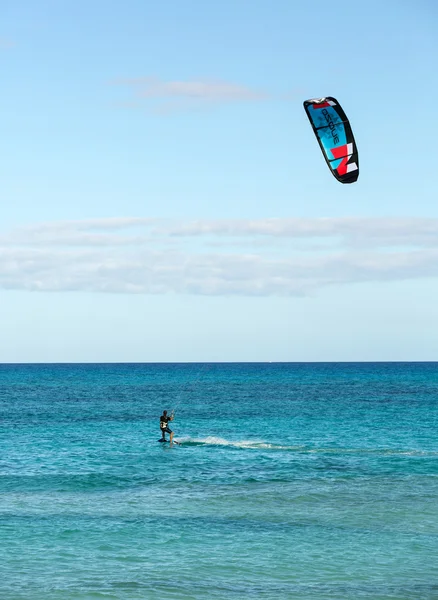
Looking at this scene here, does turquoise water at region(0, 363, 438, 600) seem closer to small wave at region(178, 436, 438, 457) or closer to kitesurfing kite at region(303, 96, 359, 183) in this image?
small wave at region(178, 436, 438, 457)

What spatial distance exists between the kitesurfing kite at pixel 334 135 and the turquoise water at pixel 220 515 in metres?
12.4

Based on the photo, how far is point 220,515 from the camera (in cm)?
2977

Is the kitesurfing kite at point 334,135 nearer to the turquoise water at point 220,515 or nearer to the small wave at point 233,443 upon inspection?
the turquoise water at point 220,515

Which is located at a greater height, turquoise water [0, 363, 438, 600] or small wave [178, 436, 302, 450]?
small wave [178, 436, 302, 450]

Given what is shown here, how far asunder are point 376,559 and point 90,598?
875 centimetres

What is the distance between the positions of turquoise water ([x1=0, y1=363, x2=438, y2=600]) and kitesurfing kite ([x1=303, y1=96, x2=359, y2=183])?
12.4m

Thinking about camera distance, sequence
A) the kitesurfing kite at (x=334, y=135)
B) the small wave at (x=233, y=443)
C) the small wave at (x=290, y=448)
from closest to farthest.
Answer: the kitesurfing kite at (x=334, y=135)
the small wave at (x=290, y=448)
the small wave at (x=233, y=443)

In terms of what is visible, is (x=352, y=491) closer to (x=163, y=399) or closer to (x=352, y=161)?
(x=352, y=161)

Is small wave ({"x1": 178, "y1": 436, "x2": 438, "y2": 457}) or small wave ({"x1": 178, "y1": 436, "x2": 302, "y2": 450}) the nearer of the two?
small wave ({"x1": 178, "y1": 436, "x2": 438, "y2": 457})

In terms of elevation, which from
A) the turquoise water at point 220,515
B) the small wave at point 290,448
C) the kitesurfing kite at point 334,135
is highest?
the kitesurfing kite at point 334,135

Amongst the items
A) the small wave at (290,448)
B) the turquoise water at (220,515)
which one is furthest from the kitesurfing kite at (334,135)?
the small wave at (290,448)

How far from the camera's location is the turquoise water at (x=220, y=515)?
22281mm

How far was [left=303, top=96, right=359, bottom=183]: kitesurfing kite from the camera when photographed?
27.8 metres

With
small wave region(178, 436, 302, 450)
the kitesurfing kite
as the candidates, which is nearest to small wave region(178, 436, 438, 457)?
small wave region(178, 436, 302, 450)
